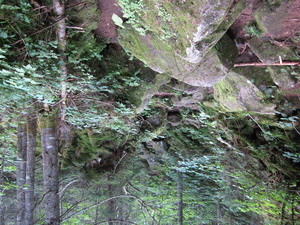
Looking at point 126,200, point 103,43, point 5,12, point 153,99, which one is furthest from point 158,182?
point 5,12

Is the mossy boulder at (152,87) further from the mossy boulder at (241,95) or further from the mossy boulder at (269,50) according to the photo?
the mossy boulder at (269,50)

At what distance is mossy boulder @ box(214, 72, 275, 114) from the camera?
4613 millimetres

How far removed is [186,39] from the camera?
10.5ft

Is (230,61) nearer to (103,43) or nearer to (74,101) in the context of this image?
(103,43)

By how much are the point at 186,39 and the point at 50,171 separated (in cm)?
319

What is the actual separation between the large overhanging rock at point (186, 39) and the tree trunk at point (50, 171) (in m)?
2.15

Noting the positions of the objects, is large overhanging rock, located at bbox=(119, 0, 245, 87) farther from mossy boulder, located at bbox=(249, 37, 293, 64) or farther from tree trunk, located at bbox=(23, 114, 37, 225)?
tree trunk, located at bbox=(23, 114, 37, 225)

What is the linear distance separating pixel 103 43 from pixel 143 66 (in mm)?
1151

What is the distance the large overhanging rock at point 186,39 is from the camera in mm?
2799

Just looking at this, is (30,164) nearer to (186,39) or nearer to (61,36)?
(61,36)

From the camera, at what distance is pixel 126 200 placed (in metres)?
11.8

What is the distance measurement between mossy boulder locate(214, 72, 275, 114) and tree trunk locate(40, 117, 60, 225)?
3715 mm

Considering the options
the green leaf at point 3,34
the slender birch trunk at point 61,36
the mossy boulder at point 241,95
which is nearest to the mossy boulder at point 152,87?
the mossy boulder at point 241,95

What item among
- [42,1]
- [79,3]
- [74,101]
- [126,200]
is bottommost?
[126,200]
